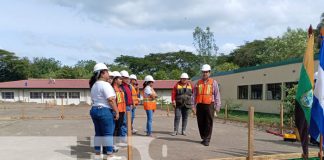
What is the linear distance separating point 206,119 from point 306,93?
135 inches

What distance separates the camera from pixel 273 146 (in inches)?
365

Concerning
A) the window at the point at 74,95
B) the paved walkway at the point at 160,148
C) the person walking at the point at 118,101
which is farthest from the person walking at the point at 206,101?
the window at the point at 74,95

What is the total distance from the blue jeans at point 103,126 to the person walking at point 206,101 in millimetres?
3154

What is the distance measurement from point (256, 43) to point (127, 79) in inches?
2134

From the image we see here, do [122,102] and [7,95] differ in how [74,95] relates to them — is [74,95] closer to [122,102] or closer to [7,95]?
[7,95]

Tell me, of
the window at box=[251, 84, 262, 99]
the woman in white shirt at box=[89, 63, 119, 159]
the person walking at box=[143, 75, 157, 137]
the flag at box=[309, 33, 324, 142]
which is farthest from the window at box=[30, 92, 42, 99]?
the flag at box=[309, 33, 324, 142]

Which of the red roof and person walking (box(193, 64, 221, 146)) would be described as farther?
the red roof

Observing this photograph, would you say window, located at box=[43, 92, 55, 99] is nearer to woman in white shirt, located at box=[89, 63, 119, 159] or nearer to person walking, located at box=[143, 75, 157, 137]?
person walking, located at box=[143, 75, 157, 137]

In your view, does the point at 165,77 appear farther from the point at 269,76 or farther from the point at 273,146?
Result: the point at 273,146

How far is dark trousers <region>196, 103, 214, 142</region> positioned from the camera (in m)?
9.27

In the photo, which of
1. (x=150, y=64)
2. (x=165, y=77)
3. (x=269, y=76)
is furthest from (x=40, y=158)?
(x=150, y=64)

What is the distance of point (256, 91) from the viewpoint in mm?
28531

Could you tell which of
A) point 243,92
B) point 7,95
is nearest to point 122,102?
point 243,92

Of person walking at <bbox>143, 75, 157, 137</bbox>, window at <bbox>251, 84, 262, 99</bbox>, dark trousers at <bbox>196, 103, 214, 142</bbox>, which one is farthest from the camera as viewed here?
window at <bbox>251, 84, 262, 99</bbox>
